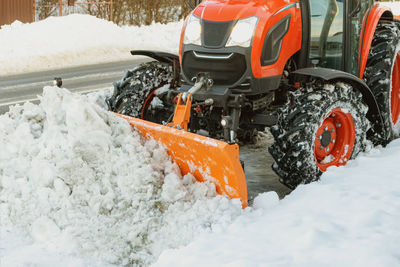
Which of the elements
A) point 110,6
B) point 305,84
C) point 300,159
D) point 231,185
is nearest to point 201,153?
point 231,185

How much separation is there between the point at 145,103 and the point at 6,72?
22.8ft

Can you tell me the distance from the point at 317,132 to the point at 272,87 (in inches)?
22.0

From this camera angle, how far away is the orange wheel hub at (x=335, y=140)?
5090 mm

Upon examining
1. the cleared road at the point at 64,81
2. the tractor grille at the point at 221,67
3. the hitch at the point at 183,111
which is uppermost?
the tractor grille at the point at 221,67

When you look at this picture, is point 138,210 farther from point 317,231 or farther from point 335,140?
point 335,140

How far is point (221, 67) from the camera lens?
16.4 feet

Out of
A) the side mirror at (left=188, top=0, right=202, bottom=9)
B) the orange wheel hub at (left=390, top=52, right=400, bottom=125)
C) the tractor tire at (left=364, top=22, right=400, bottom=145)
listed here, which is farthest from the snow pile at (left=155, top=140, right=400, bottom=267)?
the side mirror at (left=188, top=0, right=202, bottom=9)

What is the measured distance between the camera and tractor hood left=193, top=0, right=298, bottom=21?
4930 millimetres

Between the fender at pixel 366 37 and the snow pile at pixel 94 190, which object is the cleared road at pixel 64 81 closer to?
the snow pile at pixel 94 190

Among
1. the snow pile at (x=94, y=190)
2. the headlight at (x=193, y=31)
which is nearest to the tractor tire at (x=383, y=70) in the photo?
the headlight at (x=193, y=31)

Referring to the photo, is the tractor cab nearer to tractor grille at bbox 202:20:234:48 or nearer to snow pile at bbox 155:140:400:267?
tractor grille at bbox 202:20:234:48

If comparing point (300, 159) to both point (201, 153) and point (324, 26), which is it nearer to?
point (201, 153)

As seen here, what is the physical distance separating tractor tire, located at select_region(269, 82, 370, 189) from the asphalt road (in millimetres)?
431

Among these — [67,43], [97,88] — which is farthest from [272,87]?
[67,43]
